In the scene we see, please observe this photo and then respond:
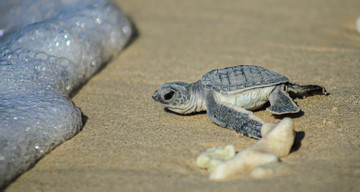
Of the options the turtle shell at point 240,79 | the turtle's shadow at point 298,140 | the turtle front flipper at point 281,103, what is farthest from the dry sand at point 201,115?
the turtle shell at point 240,79

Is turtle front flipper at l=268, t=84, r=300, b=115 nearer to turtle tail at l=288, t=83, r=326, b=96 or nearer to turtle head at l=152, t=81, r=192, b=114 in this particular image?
turtle tail at l=288, t=83, r=326, b=96

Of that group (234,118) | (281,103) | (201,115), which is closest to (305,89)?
(281,103)

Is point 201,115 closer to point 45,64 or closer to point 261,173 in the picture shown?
point 261,173

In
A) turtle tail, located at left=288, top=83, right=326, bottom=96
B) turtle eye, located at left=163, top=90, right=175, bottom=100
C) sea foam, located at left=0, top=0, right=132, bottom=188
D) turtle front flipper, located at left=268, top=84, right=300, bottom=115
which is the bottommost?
sea foam, located at left=0, top=0, right=132, bottom=188

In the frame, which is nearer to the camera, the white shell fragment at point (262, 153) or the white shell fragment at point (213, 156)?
the white shell fragment at point (262, 153)

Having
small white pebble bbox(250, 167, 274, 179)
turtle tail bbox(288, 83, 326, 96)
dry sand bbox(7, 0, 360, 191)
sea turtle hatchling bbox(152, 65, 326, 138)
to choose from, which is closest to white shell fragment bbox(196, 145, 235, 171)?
dry sand bbox(7, 0, 360, 191)

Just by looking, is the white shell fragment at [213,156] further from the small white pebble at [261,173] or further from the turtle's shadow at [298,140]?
the turtle's shadow at [298,140]

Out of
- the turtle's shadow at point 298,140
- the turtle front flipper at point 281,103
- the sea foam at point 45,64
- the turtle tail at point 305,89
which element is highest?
the turtle tail at point 305,89

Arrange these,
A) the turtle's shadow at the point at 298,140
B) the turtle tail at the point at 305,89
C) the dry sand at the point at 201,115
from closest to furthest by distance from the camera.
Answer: the dry sand at the point at 201,115 < the turtle's shadow at the point at 298,140 < the turtle tail at the point at 305,89
